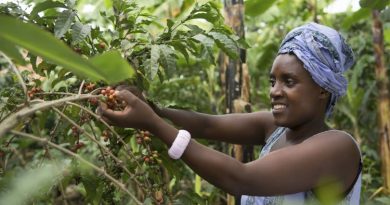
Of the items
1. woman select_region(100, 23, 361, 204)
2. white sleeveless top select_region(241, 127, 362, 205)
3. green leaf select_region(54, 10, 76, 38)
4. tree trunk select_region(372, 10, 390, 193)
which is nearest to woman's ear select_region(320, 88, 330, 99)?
woman select_region(100, 23, 361, 204)

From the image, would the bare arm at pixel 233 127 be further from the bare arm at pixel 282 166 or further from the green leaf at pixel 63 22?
the green leaf at pixel 63 22

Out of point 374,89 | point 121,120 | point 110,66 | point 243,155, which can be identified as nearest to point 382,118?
point 374,89

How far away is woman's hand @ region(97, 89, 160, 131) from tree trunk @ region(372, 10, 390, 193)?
2.21m

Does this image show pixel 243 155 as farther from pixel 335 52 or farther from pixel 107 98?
pixel 107 98

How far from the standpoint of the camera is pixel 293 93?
4.59 feet

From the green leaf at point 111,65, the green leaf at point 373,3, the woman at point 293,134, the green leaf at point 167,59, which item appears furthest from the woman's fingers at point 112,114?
the green leaf at point 373,3

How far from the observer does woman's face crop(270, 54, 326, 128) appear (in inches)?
55.4

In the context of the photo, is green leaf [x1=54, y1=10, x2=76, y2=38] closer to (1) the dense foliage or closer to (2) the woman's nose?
(1) the dense foliage

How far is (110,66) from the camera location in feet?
1.72

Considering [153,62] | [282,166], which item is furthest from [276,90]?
[153,62]

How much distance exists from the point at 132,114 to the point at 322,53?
616 mm

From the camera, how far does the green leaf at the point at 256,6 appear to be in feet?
5.97

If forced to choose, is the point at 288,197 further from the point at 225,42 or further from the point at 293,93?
the point at 225,42

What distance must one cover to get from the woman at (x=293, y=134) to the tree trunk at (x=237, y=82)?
468 millimetres
